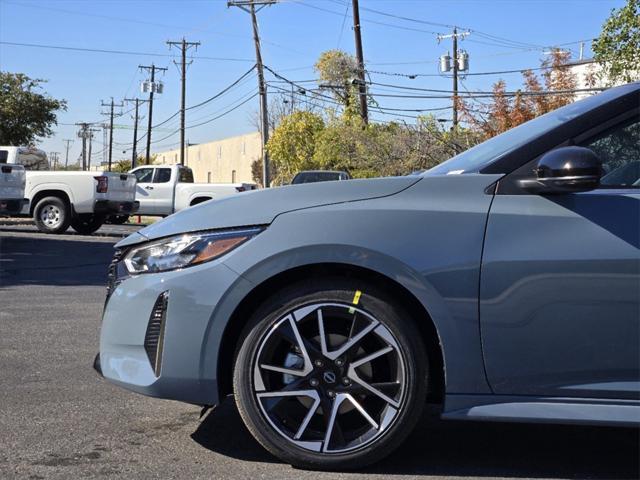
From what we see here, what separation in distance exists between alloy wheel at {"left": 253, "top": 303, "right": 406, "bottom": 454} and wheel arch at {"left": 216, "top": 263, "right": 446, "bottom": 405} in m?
0.15

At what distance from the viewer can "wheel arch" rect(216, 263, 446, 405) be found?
358 cm

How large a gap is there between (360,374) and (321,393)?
0.61 ft

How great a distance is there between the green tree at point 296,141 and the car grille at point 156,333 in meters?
44.5

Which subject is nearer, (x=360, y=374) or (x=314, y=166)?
(x=360, y=374)

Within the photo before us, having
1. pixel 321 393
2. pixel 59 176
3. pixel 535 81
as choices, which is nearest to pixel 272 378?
pixel 321 393

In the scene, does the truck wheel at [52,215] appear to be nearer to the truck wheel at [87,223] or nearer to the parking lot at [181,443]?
the truck wheel at [87,223]

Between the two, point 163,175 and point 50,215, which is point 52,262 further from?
point 163,175

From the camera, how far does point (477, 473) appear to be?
365cm

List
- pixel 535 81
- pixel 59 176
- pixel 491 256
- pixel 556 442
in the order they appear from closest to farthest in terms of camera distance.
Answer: pixel 491 256
pixel 556 442
pixel 59 176
pixel 535 81

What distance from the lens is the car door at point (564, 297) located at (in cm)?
337

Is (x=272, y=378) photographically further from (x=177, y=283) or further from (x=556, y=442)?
(x=556, y=442)

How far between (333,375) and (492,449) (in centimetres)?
101

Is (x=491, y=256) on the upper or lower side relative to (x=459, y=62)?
lower

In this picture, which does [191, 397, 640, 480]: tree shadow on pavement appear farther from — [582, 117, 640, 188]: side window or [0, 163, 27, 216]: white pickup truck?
[0, 163, 27, 216]: white pickup truck
